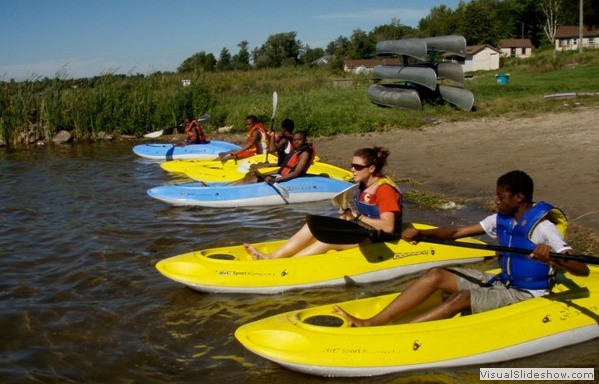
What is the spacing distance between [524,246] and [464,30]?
67.2m

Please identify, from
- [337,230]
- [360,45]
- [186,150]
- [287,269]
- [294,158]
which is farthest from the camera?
[360,45]

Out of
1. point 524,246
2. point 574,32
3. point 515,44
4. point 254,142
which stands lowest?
point 524,246

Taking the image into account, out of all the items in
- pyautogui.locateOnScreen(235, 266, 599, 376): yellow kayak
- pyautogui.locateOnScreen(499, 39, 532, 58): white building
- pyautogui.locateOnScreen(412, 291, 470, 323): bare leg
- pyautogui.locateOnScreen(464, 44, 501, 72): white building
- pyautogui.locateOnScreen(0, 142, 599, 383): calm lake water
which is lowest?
pyautogui.locateOnScreen(0, 142, 599, 383): calm lake water

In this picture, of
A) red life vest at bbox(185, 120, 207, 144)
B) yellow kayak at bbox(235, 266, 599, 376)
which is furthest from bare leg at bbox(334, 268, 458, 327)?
red life vest at bbox(185, 120, 207, 144)

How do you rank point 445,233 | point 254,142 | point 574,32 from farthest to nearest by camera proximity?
point 574,32 < point 254,142 < point 445,233

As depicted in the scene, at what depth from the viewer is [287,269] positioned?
5.84 metres

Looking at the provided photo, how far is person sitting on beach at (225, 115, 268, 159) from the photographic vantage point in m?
11.7

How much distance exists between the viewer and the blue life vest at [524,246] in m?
4.15

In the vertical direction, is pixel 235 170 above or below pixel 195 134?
below

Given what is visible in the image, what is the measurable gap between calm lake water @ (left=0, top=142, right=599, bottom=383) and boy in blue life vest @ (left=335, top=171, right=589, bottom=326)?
452 millimetres

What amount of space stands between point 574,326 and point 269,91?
21.7m

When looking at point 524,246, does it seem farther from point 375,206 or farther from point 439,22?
point 439,22

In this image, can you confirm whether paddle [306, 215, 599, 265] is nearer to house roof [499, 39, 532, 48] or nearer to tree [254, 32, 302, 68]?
house roof [499, 39, 532, 48]

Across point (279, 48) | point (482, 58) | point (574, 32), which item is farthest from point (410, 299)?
point (279, 48)
